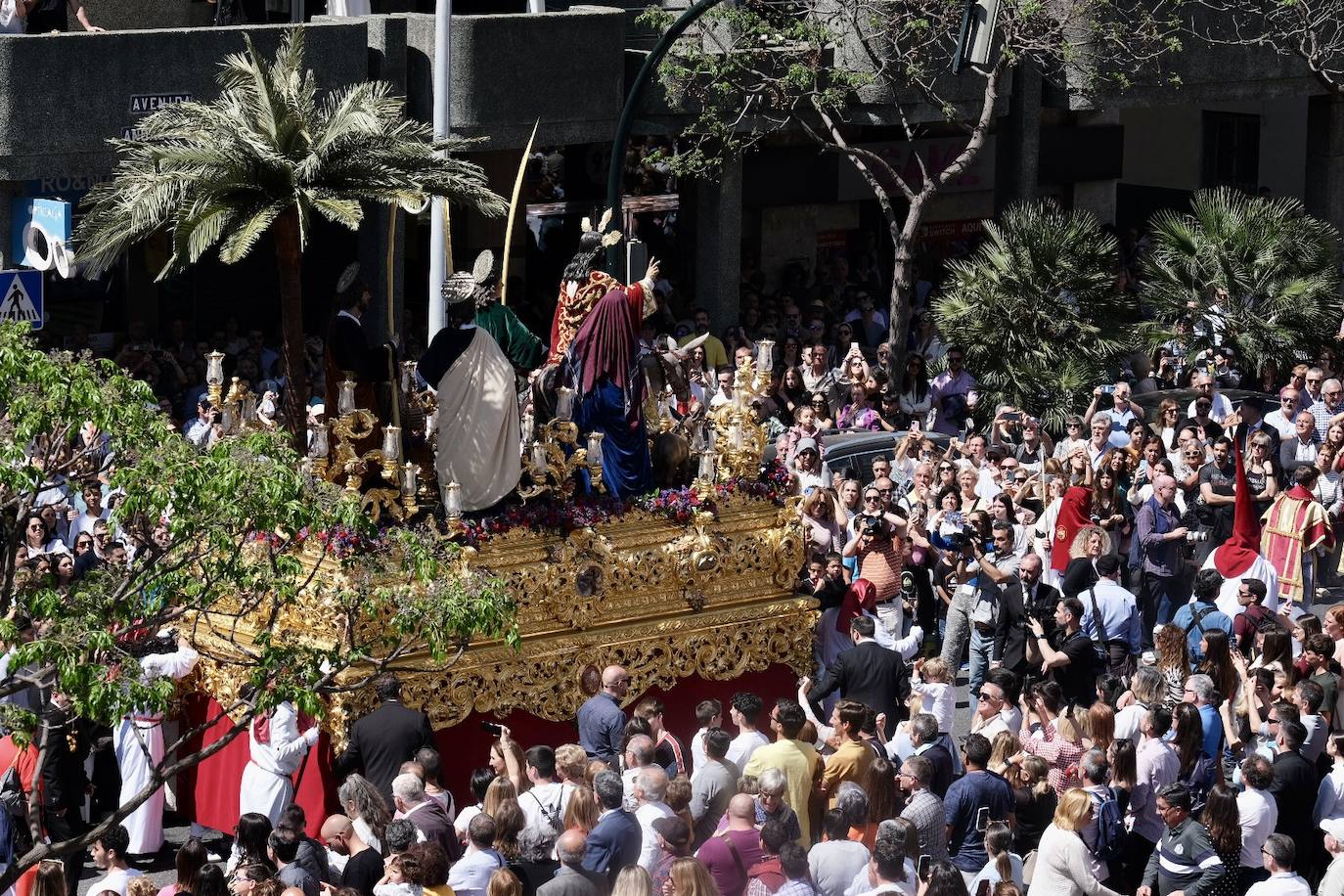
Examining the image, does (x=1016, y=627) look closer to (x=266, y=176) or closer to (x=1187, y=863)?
(x=1187, y=863)

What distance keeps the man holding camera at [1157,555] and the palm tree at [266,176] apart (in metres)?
6.64

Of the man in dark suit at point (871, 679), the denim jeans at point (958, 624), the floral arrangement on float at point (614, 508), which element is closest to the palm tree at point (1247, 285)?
the denim jeans at point (958, 624)

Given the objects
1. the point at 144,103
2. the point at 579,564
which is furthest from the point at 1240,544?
the point at 144,103

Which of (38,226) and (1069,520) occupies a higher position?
(38,226)

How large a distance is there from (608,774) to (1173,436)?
10.5 metres

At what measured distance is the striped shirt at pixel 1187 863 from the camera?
41.2 ft

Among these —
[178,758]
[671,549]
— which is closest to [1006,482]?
[671,549]

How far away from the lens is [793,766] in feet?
44.3

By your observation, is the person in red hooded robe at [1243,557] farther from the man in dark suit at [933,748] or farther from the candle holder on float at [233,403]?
the candle holder on float at [233,403]

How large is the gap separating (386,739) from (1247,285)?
13910 millimetres

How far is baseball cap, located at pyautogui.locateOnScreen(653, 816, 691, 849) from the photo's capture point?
12.0m

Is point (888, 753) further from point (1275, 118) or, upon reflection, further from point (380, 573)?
point (1275, 118)

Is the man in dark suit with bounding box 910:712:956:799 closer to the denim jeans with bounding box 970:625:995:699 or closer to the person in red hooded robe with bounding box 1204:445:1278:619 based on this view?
the denim jeans with bounding box 970:625:995:699

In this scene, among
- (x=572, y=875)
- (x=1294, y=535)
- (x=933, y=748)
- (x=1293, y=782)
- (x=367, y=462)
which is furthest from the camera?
(x=1294, y=535)
